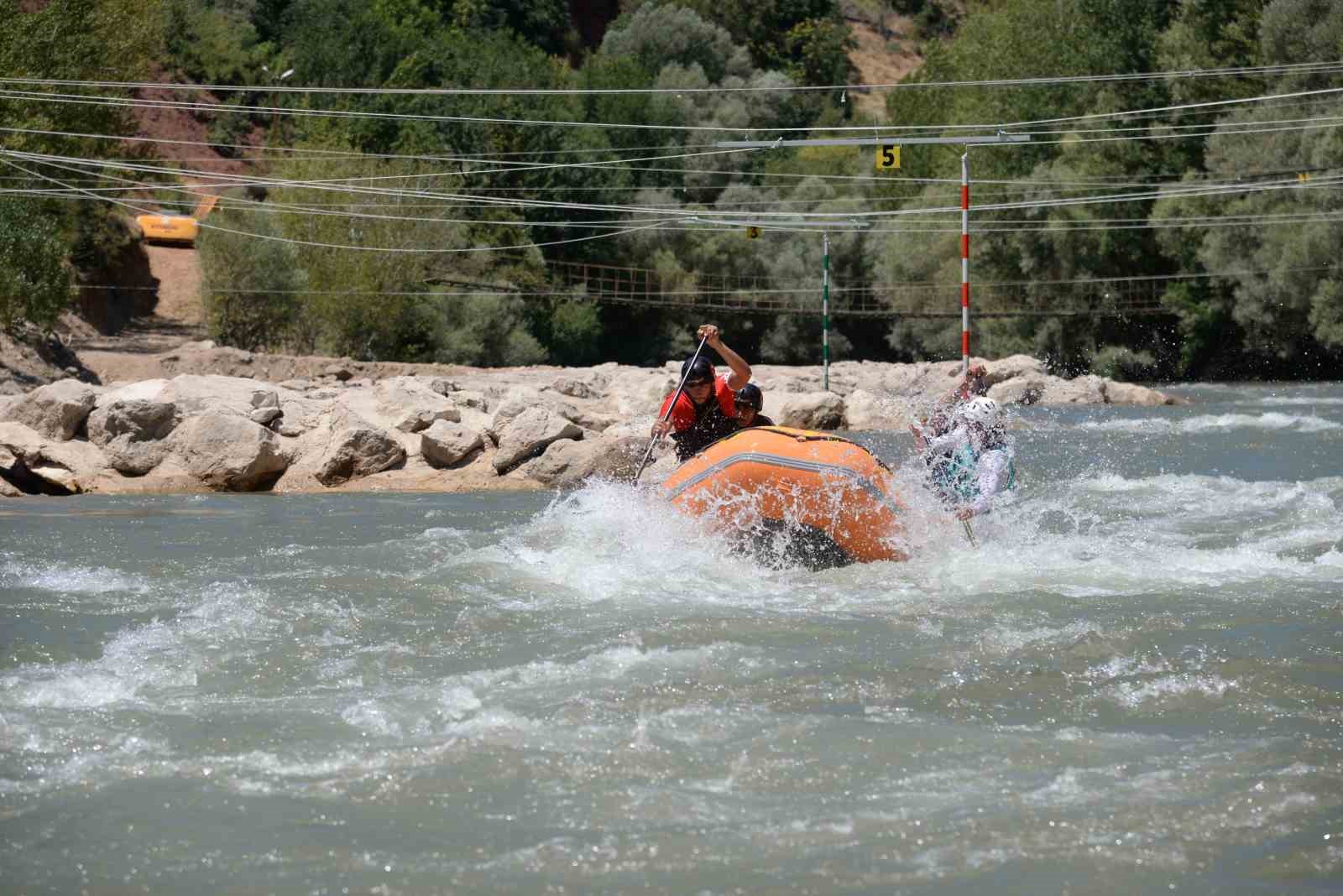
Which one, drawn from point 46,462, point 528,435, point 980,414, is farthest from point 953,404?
point 46,462

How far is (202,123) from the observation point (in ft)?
179

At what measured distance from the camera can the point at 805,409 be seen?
→ 23.5 meters

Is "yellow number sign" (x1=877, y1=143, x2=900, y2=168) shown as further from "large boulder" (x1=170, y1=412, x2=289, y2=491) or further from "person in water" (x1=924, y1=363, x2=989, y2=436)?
"person in water" (x1=924, y1=363, x2=989, y2=436)

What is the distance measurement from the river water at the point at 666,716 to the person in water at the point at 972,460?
174mm

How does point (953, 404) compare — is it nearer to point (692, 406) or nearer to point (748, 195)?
point (692, 406)

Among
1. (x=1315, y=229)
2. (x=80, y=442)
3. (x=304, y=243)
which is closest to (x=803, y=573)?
(x=80, y=442)

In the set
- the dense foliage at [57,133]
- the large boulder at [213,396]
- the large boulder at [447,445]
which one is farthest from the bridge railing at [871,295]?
the large boulder at [447,445]

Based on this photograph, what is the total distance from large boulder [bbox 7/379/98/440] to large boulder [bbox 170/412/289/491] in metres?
1.09

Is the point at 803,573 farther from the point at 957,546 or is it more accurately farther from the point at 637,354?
the point at 637,354

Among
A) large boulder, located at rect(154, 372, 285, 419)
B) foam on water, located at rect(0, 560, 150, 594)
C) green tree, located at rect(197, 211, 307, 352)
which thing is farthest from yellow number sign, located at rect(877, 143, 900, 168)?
green tree, located at rect(197, 211, 307, 352)

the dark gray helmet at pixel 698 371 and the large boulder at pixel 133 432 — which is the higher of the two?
the dark gray helmet at pixel 698 371

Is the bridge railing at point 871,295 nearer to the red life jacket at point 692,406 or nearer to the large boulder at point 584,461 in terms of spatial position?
the large boulder at point 584,461

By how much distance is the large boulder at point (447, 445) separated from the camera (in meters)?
16.0

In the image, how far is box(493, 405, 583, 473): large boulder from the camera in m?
15.8
